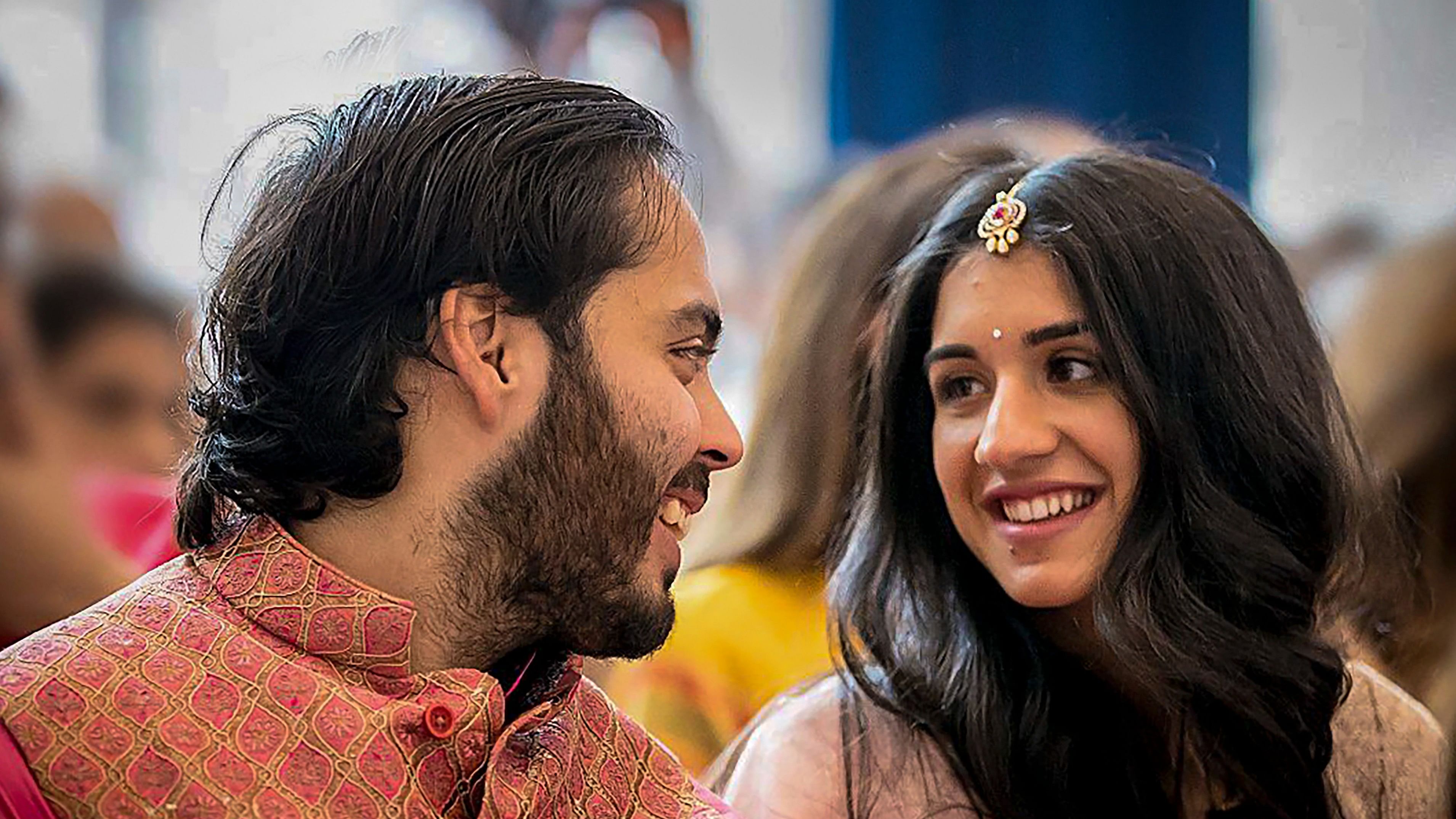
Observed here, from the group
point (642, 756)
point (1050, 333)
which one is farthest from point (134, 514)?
point (1050, 333)

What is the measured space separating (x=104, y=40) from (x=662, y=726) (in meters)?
1.18

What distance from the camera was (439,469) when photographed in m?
1.42

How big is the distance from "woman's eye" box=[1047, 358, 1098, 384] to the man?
15.1 inches

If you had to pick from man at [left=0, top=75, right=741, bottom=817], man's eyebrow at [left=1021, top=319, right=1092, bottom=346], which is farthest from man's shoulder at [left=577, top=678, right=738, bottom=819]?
man's eyebrow at [left=1021, top=319, right=1092, bottom=346]

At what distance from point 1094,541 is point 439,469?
670 mm

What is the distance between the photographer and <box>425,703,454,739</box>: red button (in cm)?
134

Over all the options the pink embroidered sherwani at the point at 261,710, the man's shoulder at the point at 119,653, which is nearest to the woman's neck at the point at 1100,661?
the pink embroidered sherwani at the point at 261,710

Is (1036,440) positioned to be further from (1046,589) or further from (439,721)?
(439,721)

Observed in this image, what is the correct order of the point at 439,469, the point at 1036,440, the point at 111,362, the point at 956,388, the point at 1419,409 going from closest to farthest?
the point at 439,469, the point at 1036,440, the point at 956,388, the point at 111,362, the point at 1419,409

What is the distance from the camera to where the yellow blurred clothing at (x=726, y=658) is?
2.21 meters

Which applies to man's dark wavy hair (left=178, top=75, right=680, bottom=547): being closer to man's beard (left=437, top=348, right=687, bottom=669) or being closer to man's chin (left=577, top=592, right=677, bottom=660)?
man's beard (left=437, top=348, right=687, bottom=669)

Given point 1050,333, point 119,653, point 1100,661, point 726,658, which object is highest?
point 1050,333

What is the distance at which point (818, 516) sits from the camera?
219 centimetres

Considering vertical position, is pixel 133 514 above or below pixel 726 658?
above
